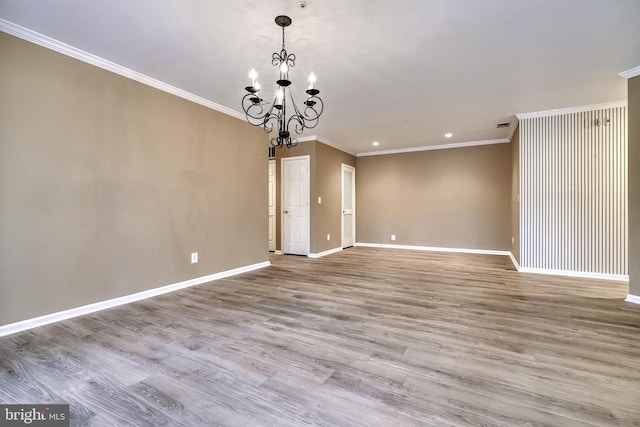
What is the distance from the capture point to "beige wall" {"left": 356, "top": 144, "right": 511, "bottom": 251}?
6461mm

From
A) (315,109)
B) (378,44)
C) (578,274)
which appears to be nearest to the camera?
(378,44)

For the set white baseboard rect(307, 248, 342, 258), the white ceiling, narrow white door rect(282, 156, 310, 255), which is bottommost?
white baseboard rect(307, 248, 342, 258)

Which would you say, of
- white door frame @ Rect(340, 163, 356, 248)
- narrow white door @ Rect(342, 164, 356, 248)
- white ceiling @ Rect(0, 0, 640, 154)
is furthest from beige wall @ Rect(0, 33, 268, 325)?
narrow white door @ Rect(342, 164, 356, 248)

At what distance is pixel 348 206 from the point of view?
7.65 meters

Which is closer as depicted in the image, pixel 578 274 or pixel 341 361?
pixel 341 361

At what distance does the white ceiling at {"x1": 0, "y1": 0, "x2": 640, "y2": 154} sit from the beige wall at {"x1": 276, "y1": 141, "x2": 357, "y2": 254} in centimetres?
212

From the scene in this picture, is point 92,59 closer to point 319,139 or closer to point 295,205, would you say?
point 319,139

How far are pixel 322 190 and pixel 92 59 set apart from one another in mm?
4371

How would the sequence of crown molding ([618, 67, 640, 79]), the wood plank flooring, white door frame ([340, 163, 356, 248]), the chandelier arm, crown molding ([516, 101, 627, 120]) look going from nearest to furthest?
the wood plank flooring
crown molding ([618, 67, 640, 79])
the chandelier arm
crown molding ([516, 101, 627, 120])
white door frame ([340, 163, 356, 248])

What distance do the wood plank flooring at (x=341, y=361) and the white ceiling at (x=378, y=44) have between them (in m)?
2.59

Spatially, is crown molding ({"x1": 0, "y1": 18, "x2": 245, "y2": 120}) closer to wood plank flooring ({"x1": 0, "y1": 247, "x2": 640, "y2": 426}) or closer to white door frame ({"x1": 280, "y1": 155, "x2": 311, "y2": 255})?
white door frame ({"x1": 280, "y1": 155, "x2": 311, "y2": 255})

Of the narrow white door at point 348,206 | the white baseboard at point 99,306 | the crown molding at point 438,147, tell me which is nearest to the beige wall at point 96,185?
the white baseboard at point 99,306

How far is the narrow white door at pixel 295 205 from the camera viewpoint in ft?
20.6

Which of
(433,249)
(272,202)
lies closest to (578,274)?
(433,249)
